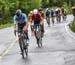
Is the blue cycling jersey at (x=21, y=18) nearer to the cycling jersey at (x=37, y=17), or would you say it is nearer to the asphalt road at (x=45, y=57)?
the asphalt road at (x=45, y=57)

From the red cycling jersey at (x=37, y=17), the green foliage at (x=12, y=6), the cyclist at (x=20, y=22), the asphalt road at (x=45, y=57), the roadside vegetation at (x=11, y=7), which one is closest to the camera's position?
the asphalt road at (x=45, y=57)

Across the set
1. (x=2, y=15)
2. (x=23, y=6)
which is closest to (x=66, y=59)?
(x=2, y=15)

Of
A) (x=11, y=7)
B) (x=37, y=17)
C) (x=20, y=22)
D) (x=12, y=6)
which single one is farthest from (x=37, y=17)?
(x=11, y=7)

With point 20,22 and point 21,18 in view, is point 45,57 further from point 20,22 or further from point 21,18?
point 21,18

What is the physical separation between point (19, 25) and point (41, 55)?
1743 millimetres

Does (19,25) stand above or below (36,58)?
above

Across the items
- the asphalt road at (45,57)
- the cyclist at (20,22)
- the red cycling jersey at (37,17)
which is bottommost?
the asphalt road at (45,57)

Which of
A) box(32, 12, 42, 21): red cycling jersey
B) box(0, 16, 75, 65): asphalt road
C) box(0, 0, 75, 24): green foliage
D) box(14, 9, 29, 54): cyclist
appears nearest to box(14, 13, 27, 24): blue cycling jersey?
box(14, 9, 29, 54): cyclist

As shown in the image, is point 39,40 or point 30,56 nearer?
point 30,56

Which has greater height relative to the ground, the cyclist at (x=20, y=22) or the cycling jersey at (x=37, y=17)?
the cyclist at (x=20, y=22)

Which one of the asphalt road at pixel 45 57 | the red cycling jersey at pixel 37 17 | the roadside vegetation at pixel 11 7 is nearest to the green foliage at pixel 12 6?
the roadside vegetation at pixel 11 7

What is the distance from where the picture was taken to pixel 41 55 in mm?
16719

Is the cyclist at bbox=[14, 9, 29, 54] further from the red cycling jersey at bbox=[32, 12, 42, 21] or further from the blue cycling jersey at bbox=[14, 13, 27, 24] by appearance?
the red cycling jersey at bbox=[32, 12, 42, 21]

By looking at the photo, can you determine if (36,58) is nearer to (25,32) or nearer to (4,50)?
(25,32)
